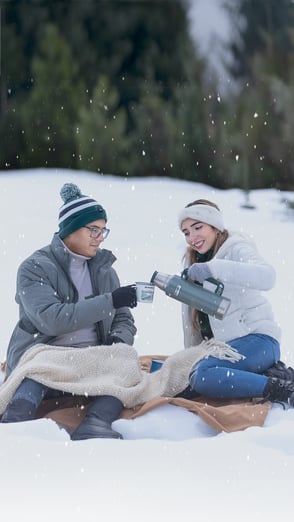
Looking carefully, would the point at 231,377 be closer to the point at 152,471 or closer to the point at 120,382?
the point at 120,382

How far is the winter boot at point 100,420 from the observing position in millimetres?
3213

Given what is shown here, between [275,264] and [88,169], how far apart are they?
350cm

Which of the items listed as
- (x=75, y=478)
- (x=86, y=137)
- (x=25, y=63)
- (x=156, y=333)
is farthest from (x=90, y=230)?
(x=25, y=63)

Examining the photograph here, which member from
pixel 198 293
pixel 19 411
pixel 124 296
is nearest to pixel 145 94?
pixel 198 293

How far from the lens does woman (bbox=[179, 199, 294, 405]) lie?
138 inches

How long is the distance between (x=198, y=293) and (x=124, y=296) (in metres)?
0.30

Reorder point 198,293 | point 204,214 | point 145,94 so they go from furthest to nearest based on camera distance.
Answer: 1. point 145,94
2. point 204,214
3. point 198,293

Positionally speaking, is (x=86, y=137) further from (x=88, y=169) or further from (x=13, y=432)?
(x=13, y=432)

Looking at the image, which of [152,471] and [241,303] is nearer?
[152,471]

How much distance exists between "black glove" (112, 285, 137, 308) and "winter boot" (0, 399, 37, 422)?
1.56 feet

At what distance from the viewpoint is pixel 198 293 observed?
3592 millimetres

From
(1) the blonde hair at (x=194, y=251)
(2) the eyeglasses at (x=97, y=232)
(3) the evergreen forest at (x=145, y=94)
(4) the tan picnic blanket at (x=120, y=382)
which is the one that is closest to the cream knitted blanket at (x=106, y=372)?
(4) the tan picnic blanket at (x=120, y=382)

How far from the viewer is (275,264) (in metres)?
7.67

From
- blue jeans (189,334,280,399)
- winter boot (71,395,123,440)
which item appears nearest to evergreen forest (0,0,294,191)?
blue jeans (189,334,280,399)
